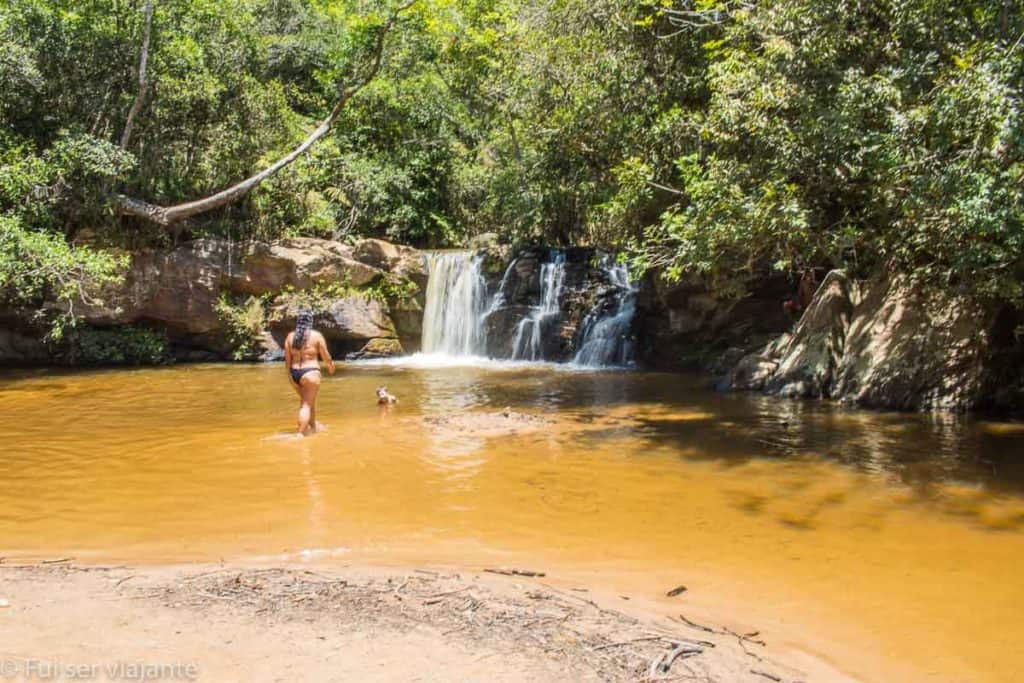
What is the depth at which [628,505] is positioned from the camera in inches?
251

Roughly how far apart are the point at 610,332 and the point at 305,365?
9.32m

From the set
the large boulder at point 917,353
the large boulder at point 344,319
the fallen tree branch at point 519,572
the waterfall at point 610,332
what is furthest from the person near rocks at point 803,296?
the fallen tree branch at point 519,572

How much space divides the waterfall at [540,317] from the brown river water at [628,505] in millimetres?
6893

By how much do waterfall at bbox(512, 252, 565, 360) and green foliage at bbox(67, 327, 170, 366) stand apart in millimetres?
8152

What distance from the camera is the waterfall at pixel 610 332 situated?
1723 centimetres

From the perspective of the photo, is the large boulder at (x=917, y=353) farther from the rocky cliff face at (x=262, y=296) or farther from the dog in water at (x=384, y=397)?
the rocky cliff face at (x=262, y=296)

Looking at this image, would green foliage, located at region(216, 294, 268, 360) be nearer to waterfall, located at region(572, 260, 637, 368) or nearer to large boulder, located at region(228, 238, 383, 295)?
large boulder, located at region(228, 238, 383, 295)

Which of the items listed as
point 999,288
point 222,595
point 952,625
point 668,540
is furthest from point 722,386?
point 222,595

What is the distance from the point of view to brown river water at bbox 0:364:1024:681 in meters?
4.37

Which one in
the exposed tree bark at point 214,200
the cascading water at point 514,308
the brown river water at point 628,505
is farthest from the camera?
the exposed tree bark at point 214,200

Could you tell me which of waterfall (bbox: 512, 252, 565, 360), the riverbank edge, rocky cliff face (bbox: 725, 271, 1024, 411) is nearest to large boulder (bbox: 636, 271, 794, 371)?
the riverbank edge

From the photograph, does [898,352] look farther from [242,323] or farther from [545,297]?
[242,323]

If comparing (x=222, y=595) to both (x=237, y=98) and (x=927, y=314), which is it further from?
(x=237, y=98)

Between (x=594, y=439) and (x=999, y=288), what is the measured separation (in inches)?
189
